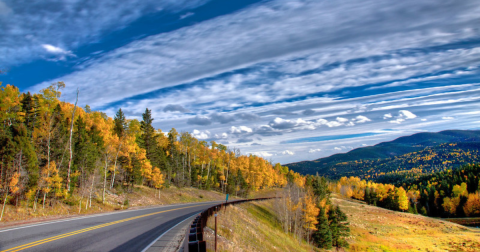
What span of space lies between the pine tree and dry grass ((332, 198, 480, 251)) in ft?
23.4

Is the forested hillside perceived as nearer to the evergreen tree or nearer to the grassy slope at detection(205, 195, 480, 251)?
the grassy slope at detection(205, 195, 480, 251)

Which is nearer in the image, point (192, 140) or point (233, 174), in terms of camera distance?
point (192, 140)

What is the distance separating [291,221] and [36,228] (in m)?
46.4

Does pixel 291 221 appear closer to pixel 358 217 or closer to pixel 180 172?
pixel 180 172

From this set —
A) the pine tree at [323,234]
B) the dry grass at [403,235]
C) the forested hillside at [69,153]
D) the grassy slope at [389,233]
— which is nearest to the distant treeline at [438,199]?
the dry grass at [403,235]

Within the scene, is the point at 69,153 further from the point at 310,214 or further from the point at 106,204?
the point at 310,214

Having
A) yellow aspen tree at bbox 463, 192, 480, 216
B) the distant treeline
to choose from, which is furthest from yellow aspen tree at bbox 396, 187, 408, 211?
yellow aspen tree at bbox 463, 192, 480, 216

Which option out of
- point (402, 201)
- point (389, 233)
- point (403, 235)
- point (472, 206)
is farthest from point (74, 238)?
point (472, 206)

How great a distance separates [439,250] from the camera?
4578cm

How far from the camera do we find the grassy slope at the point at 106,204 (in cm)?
2190

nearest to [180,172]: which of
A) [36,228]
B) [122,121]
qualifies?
[122,121]

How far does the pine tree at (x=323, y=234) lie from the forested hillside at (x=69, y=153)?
1251 inches

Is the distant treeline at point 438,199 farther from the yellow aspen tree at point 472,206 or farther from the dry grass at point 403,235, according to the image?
the dry grass at point 403,235

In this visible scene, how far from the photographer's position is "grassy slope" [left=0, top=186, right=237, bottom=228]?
21905 mm
